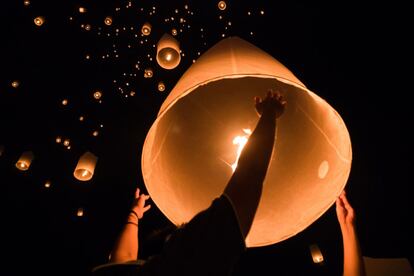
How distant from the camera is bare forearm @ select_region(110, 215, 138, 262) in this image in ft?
5.29

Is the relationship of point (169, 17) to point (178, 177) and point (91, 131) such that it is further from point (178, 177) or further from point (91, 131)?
point (178, 177)

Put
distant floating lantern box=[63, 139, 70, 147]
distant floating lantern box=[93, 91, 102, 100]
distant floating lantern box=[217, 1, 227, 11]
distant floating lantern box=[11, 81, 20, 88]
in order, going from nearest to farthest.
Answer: distant floating lantern box=[217, 1, 227, 11], distant floating lantern box=[93, 91, 102, 100], distant floating lantern box=[11, 81, 20, 88], distant floating lantern box=[63, 139, 70, 147]

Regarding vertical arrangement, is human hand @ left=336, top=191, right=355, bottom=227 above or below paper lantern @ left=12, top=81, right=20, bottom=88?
above

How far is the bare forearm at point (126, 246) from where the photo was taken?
1613 millimetres

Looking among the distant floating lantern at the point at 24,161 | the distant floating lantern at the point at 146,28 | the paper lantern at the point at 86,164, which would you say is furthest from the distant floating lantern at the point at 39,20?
the distant floating lantern at the point at 24,161

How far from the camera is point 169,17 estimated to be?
11.2 feet

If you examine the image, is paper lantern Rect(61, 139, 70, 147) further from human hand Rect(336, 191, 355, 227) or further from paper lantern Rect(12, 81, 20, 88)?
human hand Rect(336, 191, 355, 227)

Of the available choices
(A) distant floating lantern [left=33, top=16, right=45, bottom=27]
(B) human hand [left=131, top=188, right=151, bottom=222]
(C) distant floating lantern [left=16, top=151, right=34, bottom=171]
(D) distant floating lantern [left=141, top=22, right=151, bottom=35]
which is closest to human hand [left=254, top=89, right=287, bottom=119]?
(B) human hand [left=131, top=188, right=151, bottom=222]

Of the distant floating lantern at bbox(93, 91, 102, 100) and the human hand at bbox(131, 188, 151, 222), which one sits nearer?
the human hand at bbox(131, 188, 151, 222)

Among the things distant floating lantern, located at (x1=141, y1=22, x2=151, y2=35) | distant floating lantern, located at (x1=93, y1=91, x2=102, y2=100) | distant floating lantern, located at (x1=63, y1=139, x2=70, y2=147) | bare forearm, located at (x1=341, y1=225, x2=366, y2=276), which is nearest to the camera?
bare forearm, located at (x1=341, y1=225, x2=366, y2=276)

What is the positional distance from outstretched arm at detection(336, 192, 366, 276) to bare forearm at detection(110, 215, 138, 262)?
995 millimetres

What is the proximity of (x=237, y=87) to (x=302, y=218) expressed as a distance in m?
0.77

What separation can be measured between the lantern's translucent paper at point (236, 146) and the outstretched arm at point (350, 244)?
524mm

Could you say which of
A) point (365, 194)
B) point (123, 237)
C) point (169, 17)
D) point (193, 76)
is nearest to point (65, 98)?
point (169, 17)
